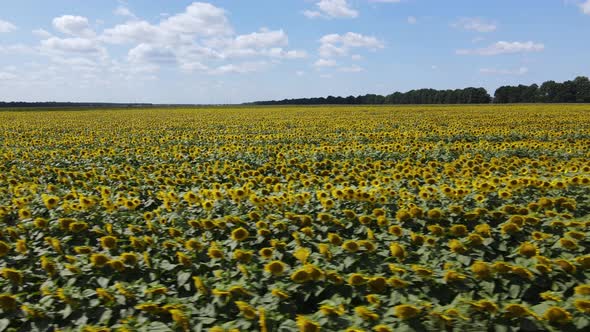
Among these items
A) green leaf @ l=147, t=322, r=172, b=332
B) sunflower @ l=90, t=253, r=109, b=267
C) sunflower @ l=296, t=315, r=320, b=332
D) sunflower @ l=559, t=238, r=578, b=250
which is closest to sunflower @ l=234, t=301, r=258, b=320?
sunflower @ l=296, t=315, r=320, b=332

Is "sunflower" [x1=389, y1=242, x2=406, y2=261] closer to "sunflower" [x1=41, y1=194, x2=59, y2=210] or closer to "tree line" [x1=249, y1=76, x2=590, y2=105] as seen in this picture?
"sunflower" [x1=41, y1=194, x2=59, y2=210]

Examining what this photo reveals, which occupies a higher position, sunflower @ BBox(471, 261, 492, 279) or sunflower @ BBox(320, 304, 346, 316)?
sunflower @ BBox(471, 261, 492, 279)

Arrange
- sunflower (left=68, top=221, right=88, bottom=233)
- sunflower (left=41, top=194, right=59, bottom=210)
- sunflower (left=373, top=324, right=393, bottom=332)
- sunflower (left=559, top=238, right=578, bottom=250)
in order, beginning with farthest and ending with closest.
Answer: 1. sunflower (left=41, top=194, right=59, bottom=210)
2. sunflower (left=68, top=221, right=88, bottom=233)
3. sunflower (left=559, top=238, right=578, bottom=250)
4. sunflower (left=373, top=324, right=393, bottom=332)

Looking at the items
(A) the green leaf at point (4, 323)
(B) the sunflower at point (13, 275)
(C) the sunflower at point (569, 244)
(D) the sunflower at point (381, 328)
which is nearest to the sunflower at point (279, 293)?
(D) the sunflower at point (381, 328)

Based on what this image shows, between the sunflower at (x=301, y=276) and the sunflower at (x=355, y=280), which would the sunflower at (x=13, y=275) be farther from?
the sunflower at (x=355, y=280)

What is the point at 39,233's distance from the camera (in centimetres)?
441

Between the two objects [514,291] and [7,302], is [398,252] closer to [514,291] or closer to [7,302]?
[514,291]

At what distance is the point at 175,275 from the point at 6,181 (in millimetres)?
5588

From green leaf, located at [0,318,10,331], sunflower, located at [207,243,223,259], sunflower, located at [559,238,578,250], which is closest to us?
green leaf, located at [0,318,10,331]

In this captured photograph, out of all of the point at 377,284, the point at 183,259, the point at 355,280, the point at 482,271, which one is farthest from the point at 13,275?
the point at 482,271

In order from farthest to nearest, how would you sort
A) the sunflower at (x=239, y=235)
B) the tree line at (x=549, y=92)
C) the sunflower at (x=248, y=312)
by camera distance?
the tree line at (x=549, y=92) < the sunflower at (x=239, y=235) < the sunflower at (x=248, y=312)

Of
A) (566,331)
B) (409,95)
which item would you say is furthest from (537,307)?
(409,95)

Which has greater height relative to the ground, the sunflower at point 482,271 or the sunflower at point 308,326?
the sunflower at point 482,271

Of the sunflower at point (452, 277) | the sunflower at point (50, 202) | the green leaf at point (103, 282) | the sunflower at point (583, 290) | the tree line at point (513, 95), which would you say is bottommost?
the green leaf at point (103, 282)
